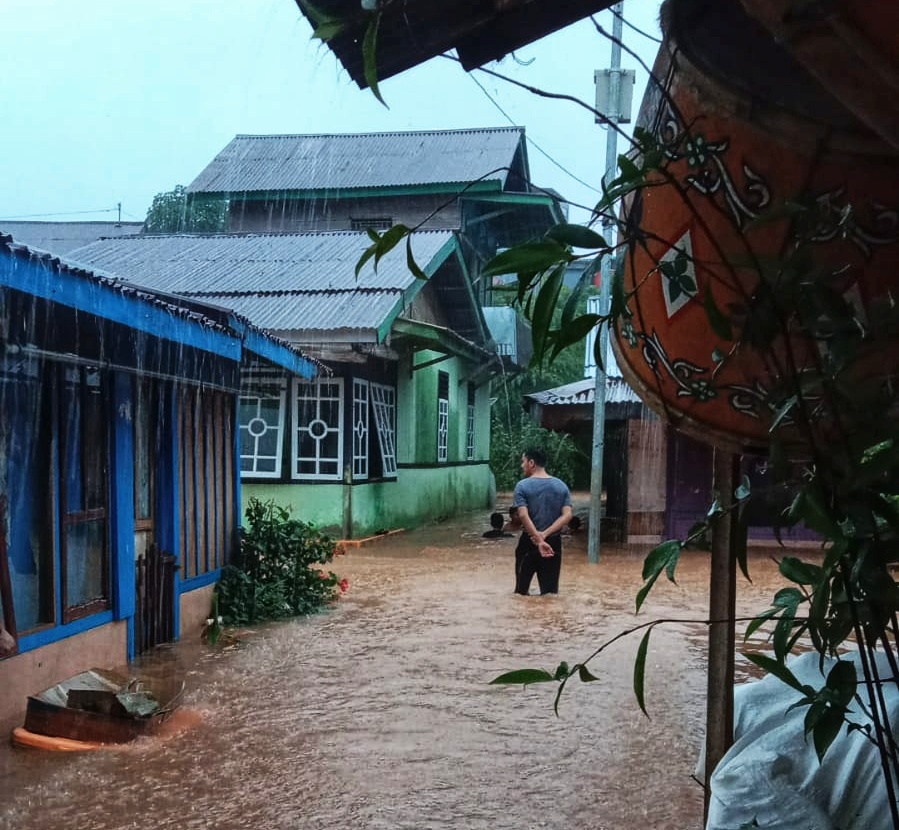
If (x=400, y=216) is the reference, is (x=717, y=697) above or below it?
below

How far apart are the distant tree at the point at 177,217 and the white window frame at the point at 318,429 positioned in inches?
556

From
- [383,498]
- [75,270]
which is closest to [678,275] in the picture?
[75,270]

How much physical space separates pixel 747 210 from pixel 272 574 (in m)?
8.45

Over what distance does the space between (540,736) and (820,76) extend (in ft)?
16.9

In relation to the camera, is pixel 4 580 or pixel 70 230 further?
pixel 70 230

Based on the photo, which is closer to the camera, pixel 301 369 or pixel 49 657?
pixel 49 657

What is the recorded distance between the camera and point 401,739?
5793 millimetres

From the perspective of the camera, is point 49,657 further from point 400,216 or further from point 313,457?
point 400,216

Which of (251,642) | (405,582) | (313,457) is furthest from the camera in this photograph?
(313,457)

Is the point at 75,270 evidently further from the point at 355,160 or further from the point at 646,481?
the point at 355,160

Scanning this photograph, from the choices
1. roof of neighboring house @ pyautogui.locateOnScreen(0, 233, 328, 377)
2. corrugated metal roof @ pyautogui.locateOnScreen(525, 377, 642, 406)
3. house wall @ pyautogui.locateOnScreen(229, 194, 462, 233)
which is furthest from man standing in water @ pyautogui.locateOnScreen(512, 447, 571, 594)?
house wall @ pyautogui.locateOnScreen(229, 194, 462, 233)

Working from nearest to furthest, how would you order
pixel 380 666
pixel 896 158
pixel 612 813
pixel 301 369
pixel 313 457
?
pixel 896 158 → pixel 612 813 → pixel 380 666 → pixel 301 369 → pixel 313 457

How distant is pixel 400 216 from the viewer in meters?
21.7

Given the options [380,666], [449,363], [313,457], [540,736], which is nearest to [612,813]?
[540,736]
